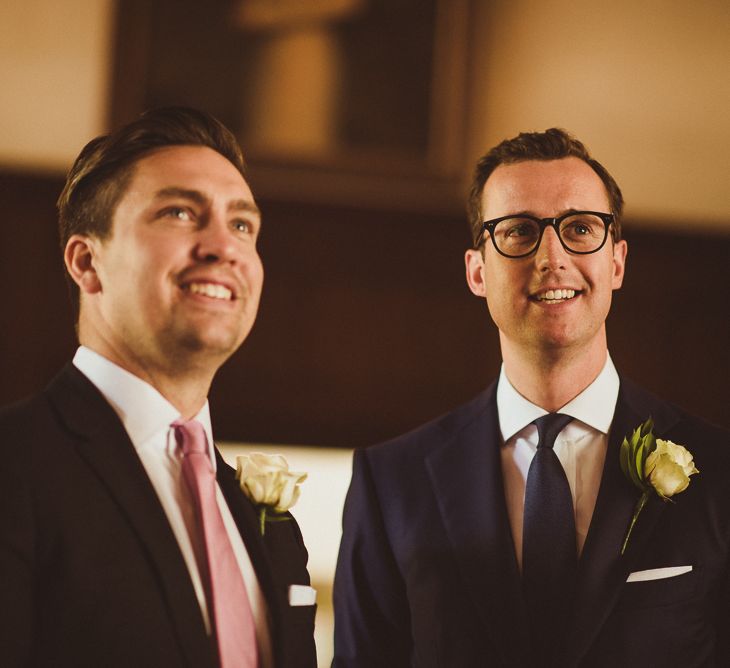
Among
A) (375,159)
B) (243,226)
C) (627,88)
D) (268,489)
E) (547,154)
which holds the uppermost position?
(627,88)

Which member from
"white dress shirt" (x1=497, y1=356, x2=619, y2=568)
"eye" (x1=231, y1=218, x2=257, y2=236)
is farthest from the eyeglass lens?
"eye" (x1=231, y1=218, x2=257, y2=236)

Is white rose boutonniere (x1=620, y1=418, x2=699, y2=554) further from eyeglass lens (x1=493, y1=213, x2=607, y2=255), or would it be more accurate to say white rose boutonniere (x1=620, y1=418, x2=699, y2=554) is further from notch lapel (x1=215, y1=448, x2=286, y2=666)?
notch lapel (x1=215, y1=448, x2=286, y2=666)

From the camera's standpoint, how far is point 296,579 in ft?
5.06

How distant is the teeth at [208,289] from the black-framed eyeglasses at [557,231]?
54 centimetres

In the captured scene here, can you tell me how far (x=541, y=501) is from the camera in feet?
5.42

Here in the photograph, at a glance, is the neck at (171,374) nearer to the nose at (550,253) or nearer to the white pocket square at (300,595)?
the white pocket square at (300,595)

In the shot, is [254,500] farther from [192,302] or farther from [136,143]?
[136,143]

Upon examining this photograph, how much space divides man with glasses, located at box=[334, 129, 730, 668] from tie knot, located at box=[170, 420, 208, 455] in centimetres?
46

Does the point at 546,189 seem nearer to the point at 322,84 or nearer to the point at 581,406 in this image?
the point at 581,406

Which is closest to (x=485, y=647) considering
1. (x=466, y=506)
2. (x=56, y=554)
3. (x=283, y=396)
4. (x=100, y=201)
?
(x=466, y=506)

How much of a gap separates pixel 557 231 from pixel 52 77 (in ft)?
11.7

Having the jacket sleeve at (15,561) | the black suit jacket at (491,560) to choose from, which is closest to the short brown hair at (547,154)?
the black suit jacket at (491,560)

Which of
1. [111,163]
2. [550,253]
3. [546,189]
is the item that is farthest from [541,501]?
[111,163]

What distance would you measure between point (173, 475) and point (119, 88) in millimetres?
3529
